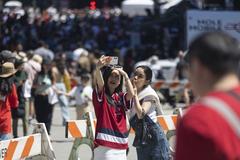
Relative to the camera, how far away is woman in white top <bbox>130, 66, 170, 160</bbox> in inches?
336

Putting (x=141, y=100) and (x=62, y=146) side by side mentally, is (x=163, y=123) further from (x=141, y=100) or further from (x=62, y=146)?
(x=141, y=100)

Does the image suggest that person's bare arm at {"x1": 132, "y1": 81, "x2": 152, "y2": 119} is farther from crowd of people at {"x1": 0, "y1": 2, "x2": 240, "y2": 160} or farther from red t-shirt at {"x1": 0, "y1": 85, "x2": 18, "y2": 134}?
red t-shirt at {"x1": 0, "y1": 85, "x2": 18, "y2": 134}

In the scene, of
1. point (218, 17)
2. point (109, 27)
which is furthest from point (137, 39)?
point (218, 17)

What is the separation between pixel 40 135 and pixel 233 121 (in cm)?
652

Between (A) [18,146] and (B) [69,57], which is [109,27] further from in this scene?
(A) [18,146]

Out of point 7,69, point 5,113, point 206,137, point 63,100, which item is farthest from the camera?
point 63,100

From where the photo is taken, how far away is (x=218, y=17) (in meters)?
18.7

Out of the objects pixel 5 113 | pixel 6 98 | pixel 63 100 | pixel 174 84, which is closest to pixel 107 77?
pixel 5 113

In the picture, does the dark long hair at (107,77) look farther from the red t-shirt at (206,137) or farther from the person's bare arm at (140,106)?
the red t-shirt at (206,137)

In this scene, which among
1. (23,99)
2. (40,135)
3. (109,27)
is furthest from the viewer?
(109,27)

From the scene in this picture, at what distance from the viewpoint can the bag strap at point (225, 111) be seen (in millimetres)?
3186

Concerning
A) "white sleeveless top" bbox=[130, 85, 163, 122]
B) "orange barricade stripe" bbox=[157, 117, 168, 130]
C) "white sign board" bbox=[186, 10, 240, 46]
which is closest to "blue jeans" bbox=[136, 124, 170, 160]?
"white sleeveless top" bbox=[130, 85, 163, 122]

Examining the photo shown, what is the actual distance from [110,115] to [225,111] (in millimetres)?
4923

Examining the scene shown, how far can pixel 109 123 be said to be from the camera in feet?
26.5
